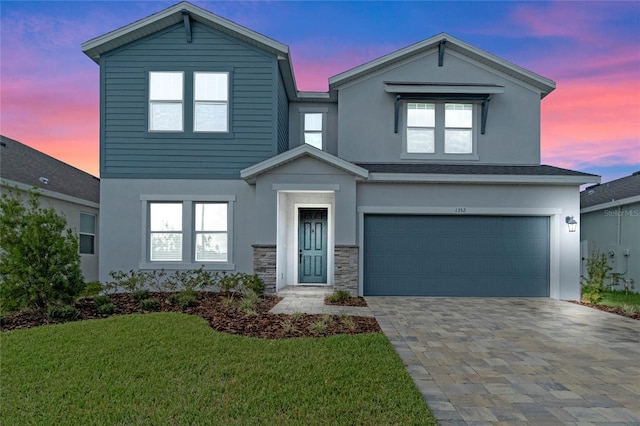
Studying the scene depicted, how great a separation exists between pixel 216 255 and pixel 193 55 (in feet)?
19.0

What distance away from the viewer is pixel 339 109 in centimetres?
1137

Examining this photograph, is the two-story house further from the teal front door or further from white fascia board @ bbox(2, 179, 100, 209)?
white fascia board @ bbox(2, 179, 100, 209)

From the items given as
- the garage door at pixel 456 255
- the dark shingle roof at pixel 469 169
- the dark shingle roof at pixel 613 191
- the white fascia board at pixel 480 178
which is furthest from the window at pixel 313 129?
the dark shingle roof at pixel 613 191

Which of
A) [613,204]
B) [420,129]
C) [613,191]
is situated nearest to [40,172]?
[420,129]

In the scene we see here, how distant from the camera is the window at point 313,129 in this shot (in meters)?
12.6

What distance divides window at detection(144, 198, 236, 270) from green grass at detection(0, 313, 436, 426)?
4.50 metres

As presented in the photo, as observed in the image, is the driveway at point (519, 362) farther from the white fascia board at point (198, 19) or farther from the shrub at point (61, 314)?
the white fascia board at point (198, 19)

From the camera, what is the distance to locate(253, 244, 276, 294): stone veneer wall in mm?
9617

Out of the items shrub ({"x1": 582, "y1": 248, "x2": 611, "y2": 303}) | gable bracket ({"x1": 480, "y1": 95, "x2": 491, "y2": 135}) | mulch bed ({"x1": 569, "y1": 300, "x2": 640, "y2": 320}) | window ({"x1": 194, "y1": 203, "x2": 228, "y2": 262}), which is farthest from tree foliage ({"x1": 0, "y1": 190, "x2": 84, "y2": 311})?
shrub ({"x1": 582, "y1": 248, "x2": 611, "y2": 303})

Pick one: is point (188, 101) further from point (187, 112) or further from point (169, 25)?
point (169, 25)

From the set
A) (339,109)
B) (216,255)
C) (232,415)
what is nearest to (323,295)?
(216,255)

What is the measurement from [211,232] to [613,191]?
48.8 feet

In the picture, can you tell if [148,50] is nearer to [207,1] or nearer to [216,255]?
Result: [207,1]

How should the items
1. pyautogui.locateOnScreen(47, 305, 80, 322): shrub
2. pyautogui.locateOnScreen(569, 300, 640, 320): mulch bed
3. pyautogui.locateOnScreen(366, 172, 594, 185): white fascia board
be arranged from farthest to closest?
1. pyautogui.locateOnScreen(366, 172, 594, 185): white fascia board
2. pyautogui.locateOnScreen(569, 300, 640, 320): mulch bed
3. pyautogui.locateOnScreen(47, 305, 80, 322): shrub
